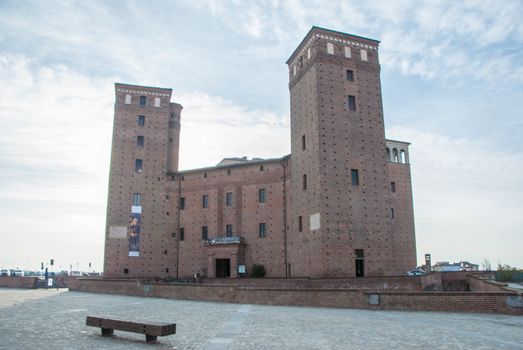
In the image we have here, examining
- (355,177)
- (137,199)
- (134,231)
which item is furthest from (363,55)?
(134,231)

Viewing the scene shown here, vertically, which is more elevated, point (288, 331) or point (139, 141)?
point (139, 141)

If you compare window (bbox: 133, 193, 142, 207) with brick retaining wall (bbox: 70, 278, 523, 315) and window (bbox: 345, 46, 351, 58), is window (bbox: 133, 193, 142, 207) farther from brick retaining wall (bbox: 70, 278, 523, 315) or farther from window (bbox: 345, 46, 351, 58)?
window (bbox: 345, 46, 351, 58)

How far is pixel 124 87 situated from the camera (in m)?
39.4

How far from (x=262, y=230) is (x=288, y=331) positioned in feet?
78.1

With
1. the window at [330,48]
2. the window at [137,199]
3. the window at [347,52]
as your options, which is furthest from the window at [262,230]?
the window at [347,52]

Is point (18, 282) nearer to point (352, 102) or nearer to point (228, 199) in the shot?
point (228, 199)

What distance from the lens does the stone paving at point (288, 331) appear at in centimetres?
840

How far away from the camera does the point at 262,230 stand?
34031mm

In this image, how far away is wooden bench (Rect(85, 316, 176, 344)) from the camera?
844 centimetres

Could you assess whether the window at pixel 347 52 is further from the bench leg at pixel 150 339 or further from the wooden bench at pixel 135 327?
the bench leg at pixel 150 339

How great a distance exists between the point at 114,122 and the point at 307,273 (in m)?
22.4

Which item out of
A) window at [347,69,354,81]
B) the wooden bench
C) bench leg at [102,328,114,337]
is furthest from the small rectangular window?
bench leg at [102,328,114,337]

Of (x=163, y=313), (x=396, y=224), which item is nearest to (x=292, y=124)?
(x=396, y=224)

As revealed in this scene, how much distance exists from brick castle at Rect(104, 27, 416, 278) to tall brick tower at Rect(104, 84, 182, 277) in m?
0.09
